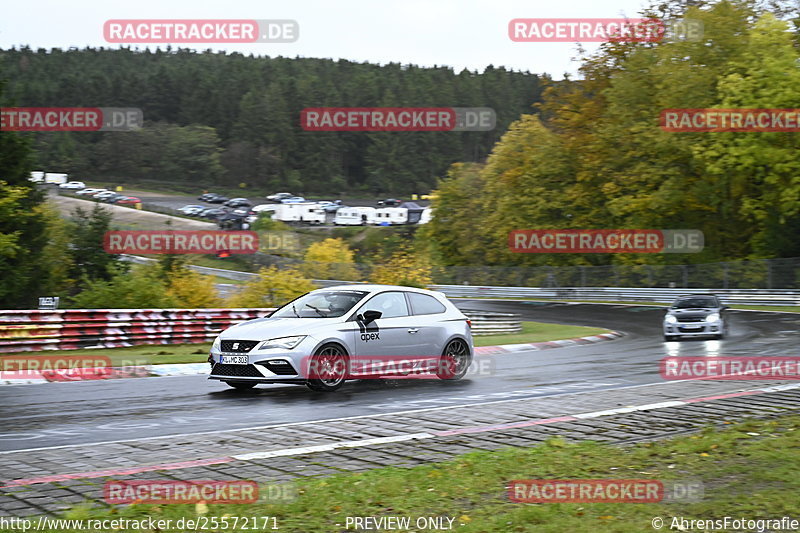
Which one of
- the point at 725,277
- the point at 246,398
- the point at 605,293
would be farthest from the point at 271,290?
the point at 605,293

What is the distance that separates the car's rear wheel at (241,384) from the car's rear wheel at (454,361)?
10.4 ft

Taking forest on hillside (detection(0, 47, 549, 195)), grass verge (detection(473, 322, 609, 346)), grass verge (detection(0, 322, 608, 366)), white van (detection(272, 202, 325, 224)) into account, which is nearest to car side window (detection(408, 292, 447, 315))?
grass verge (detection(0, 322, 608, 366))

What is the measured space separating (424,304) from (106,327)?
30.4ft

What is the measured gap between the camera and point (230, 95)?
162 m

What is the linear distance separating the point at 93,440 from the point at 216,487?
2.80 meters

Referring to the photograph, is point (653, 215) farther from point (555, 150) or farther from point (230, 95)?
point (230, 95)

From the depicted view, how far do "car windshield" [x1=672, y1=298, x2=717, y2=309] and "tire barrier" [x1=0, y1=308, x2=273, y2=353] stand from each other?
1283 centimetres

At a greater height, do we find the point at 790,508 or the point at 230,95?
the point at 230,95

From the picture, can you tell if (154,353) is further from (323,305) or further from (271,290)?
(271,290)

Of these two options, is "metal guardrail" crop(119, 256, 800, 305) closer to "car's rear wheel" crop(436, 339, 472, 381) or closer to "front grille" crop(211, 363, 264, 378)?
"car's rear wheel" crop(436, 339, 472, 381)

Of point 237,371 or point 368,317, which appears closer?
point 237,371

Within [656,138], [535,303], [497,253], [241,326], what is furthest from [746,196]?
[241,326]

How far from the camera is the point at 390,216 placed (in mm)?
111188

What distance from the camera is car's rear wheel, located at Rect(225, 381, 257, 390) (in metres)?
13.1
